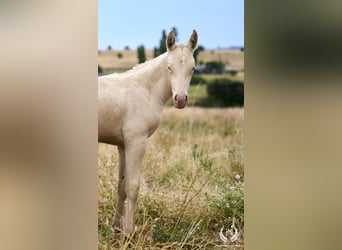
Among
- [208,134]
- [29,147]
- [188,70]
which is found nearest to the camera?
[29,147]

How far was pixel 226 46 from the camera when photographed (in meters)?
2.67

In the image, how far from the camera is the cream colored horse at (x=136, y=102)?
251 centimetres

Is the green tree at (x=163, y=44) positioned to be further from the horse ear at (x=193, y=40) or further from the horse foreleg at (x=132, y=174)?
the horse foreleg at (x=132, y=174)

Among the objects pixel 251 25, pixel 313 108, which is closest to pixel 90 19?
pixel 251 25

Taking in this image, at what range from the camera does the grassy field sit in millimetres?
2514

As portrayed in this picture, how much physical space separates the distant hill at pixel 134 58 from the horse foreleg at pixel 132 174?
0.39 m

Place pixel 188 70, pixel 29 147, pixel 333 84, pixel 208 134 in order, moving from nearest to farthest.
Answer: pixel 29 147, pixel 333 84, pixel 188 70, pixel 208 134

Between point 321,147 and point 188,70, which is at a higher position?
point 188,70

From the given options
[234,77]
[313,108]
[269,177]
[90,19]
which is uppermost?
[90,19]

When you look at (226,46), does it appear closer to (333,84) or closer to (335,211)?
(333,84)

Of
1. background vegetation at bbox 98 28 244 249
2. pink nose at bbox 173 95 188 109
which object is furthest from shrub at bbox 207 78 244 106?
pink nose at bbox 173 95 188 109

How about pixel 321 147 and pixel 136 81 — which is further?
pixel 136 81

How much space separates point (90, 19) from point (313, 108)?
1057mm

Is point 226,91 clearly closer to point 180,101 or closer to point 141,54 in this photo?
point 180,101
